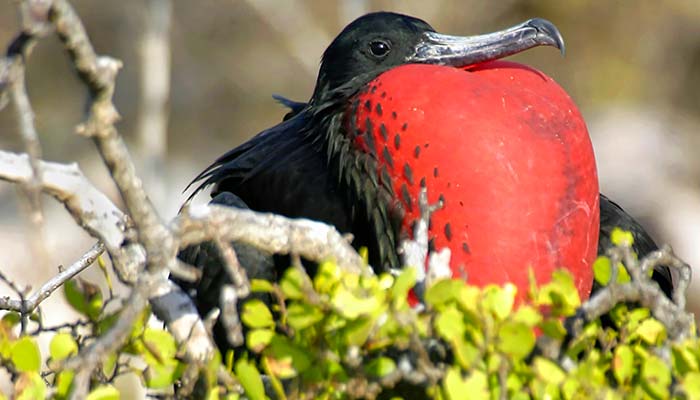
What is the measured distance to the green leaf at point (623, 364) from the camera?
4.10ft

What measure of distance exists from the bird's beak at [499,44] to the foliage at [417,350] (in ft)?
3.00

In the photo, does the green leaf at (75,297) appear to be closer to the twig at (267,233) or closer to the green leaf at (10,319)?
the green leaf at (10,319)

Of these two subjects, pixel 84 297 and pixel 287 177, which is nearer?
pixel 84 297

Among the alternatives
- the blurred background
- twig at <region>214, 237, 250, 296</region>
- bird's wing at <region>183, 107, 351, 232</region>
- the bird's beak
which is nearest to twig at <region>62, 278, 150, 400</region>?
twig at <region>214, 237, 250, 296</region>

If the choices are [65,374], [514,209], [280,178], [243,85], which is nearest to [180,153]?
[243,85]

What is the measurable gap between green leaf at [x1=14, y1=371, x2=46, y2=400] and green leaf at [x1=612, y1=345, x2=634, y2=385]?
0.59m

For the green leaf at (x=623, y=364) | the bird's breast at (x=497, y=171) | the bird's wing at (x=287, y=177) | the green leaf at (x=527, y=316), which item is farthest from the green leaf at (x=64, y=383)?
the bird's wing at (x=287, y=177)

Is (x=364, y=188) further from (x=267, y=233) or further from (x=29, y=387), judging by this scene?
(x=29, y=387)

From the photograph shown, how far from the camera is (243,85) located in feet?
26.6

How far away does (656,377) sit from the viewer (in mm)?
1187

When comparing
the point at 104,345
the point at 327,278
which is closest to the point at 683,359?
the point at 327,278

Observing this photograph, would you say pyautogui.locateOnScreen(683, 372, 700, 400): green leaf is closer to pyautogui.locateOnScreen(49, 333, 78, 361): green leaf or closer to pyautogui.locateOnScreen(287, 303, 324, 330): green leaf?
pyautogui.locateOnScreen(287, 303, 324, 330): green leaf

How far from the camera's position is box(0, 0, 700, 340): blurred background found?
711 cm

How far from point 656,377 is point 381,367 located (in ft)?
0.89
